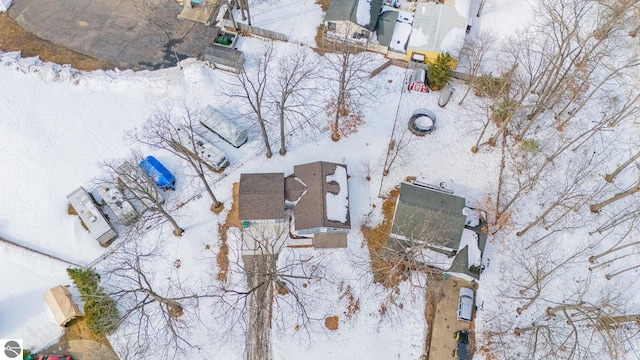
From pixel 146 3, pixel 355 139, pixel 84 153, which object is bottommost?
pixel 84 153

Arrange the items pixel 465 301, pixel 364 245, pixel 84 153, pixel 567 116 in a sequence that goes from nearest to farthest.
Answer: pixel 465 301, pixel 364 245, pixel 84 153, pixel 567 116

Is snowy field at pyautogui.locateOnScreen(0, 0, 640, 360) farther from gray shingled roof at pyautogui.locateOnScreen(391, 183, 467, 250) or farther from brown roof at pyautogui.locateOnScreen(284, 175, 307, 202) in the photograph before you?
gray shingled roof at pyautogui.locateOnScreen(391, 183, 467, 250)

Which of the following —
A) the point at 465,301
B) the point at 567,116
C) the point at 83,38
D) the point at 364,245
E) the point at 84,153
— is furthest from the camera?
the point at 83,38

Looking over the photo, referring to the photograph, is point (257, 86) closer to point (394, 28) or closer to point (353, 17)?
point (353, 17)

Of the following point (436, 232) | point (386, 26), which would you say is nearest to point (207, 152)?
point (436, 232)

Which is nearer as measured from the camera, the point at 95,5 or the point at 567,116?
the point at 567,116

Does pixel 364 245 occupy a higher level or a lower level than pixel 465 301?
higher

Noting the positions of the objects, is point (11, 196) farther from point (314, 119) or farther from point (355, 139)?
point (355, 139)

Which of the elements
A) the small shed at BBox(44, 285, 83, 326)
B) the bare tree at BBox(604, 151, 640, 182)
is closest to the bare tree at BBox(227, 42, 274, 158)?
the small shed at BBox(44, 285, 83, 326)

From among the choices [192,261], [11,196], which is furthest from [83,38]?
[192,261]
